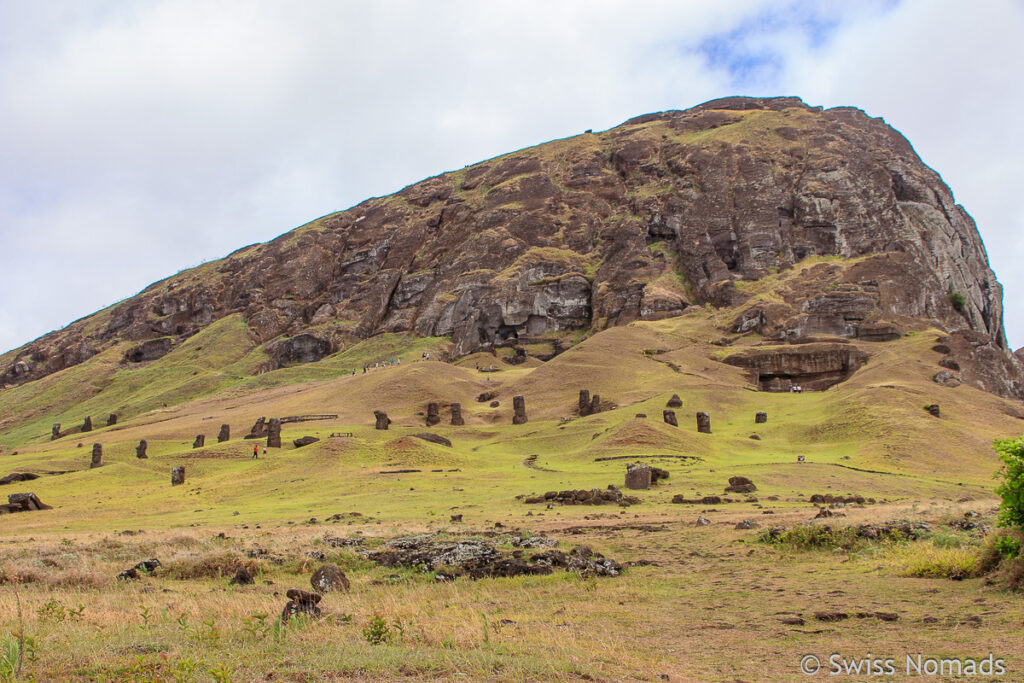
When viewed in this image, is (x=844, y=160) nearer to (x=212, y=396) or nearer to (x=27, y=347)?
(x=212, y=396)

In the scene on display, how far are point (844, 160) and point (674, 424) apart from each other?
9876 cm

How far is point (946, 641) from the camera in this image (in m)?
8.37

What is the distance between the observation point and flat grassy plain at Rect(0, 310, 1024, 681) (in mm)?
8195

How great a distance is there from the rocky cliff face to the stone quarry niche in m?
8.72

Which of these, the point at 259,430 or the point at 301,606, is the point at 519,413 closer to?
the point at 259,430

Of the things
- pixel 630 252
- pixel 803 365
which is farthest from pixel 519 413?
pixel 630 252

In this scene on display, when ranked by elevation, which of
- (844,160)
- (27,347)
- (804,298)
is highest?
(844,160)

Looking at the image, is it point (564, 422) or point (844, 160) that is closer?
point (564, 422)

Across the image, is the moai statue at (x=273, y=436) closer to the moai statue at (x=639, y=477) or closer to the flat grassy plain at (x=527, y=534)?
A: the flat grassy plain at (x=527, y=534)

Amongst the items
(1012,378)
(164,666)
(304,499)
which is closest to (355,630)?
(164,666)

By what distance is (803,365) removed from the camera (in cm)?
7575

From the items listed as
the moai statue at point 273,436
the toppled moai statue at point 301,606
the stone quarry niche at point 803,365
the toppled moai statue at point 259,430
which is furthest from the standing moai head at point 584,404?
the toppled moai statue at point 301,606

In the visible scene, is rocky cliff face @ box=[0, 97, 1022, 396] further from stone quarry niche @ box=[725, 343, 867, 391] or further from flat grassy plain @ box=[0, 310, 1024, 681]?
flat grassy plain @ box=[0, 310, 1024, 681]

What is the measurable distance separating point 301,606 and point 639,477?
2220 centimetres
